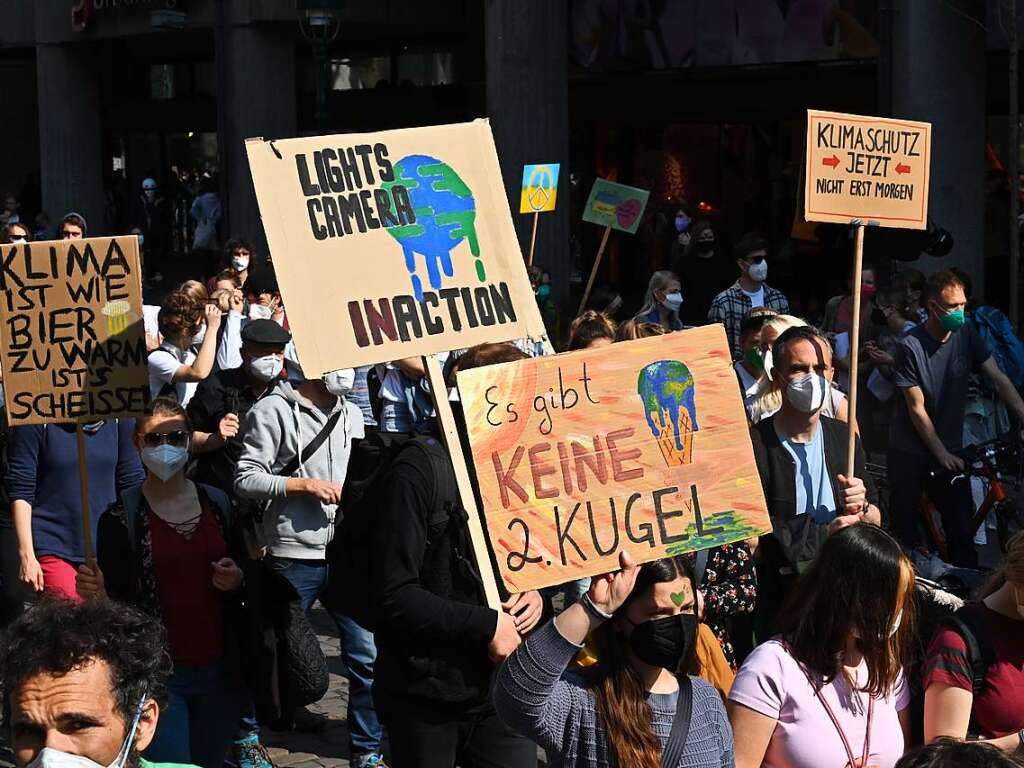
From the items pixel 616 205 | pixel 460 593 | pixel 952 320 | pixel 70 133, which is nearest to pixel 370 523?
pixel 460 593

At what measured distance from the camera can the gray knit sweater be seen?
12.7 feet

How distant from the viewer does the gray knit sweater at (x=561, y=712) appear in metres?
3.87

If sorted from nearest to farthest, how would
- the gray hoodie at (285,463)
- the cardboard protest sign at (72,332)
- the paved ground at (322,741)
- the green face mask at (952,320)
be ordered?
the cardboard protest sign at (72,332) < the gray hoodie at (285,463) < the paved ground at (322,741) < the green face mask at (952,320)

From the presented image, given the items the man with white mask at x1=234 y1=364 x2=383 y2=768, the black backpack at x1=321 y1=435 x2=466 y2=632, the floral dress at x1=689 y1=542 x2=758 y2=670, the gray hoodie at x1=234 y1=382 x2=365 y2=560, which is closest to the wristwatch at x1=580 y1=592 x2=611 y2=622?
the black backpack at x1=321 y1=435 x2=466 y2=632

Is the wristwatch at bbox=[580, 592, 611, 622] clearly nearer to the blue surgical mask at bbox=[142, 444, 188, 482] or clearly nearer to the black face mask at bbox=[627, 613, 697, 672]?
the black face mask at bbox=[627, 613, 697, 672]

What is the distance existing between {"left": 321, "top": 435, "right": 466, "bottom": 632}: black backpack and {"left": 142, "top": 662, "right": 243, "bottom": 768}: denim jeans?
81 centimetres

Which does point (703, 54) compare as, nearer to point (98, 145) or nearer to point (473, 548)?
point (98, 145)

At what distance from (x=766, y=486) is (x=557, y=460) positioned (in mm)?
1978

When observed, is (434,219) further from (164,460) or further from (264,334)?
(264,334)

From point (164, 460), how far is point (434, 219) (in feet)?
4.90

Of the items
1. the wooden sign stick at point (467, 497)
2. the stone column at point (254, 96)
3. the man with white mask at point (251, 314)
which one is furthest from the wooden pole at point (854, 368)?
the stone column at point (254, 96)

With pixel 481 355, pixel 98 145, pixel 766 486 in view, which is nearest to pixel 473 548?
pixel 481 355

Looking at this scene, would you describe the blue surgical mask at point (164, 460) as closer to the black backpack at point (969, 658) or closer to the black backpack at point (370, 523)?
the black backpack at point (370, 523)

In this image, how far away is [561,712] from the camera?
12.8 ft
